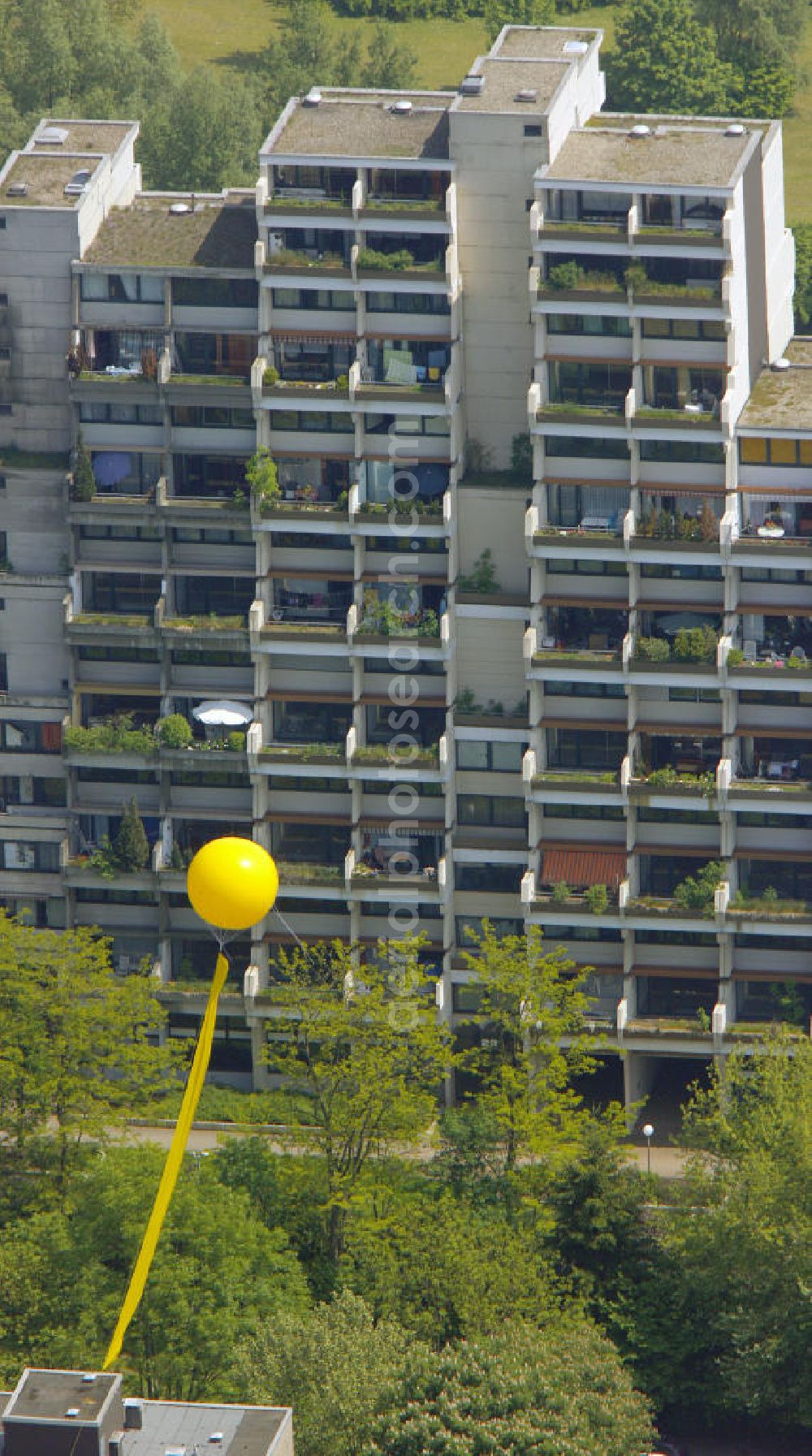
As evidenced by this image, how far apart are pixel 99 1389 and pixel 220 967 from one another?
21680mm

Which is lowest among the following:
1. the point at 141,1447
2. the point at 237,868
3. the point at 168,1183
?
the point at 141,1447

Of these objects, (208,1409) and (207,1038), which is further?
(208,1409)

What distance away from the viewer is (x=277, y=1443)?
19000 centimetres

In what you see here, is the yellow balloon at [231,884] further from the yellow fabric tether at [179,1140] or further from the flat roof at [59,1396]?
the flat roof at [59,1396]

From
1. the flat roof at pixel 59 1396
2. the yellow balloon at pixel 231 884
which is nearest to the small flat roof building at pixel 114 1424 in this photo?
the flat roof at pixel 59 1396

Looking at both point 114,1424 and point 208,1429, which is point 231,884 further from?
point 208,1429

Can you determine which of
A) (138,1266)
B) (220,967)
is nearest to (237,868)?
(220,967)

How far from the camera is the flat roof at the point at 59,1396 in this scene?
187 metres

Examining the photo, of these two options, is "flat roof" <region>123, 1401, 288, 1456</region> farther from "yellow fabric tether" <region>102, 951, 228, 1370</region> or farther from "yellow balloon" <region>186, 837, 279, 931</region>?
"yellow balloon" <region>186, 837, 279, 931</region>

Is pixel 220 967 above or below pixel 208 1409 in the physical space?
above

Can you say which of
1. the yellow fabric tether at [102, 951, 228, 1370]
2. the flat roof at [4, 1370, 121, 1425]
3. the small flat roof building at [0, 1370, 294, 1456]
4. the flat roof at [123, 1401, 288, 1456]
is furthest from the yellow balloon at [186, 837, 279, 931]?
the flat roof at [123, 1401, 288, 1456]

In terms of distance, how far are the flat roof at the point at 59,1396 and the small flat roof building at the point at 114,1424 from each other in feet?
0.12

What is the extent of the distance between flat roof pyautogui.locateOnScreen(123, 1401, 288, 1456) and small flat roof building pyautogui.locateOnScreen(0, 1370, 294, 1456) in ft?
0.12

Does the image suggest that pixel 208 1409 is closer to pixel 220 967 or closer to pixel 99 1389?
pixel 99 1389
